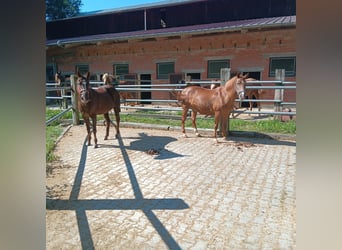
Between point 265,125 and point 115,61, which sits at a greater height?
point 115,61

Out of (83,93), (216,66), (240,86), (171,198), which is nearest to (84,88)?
(83,93)

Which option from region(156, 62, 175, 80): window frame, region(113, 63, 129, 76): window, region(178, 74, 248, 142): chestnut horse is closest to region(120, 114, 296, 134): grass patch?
region(178, 74, 248, 142): chestnut horse

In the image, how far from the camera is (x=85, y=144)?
5.70 metres

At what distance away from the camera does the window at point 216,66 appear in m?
12.1

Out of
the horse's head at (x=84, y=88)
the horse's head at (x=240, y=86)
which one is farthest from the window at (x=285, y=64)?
the horse's head at (x=84, y=88)

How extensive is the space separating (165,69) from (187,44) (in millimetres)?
1631

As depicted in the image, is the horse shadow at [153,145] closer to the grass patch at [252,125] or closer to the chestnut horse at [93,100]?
the chestnut horse at [93,100]

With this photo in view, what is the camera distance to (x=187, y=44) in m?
12.8

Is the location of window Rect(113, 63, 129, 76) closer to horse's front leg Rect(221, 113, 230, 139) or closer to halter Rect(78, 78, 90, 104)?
horse's front leg Rect(221, 113, 230, 139)

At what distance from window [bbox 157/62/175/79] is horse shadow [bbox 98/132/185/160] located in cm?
695
